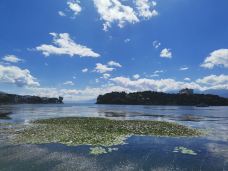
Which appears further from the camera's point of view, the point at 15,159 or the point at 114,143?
the point at 114,143

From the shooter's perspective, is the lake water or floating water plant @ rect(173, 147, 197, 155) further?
floating water plant @ rect(173, 147, 197, 155)

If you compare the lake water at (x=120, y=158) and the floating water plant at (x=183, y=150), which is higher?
the floating water plant at (x=183, y=150)

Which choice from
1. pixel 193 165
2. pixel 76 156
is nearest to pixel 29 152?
pixel 76 156

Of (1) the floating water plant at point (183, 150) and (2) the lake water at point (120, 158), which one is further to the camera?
(1) the floating water plant at point (183, 150)

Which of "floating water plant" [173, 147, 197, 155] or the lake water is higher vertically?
"floating water plant" [173, 147, 197, 155]

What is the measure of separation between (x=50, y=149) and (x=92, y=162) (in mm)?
7222

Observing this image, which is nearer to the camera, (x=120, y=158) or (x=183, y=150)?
(x=120, y=158)

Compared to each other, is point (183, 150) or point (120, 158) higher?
point (183, 150)

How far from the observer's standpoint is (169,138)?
36594mm

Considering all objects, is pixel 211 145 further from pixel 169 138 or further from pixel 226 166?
pixel 226 166

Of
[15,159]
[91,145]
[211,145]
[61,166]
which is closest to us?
[61,166]

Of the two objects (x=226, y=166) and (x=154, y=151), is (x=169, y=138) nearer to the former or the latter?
(x=154, y=151)

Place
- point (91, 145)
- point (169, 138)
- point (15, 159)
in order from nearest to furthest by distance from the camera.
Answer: point (15, 159) < point (91, 145) < point (169, 138)

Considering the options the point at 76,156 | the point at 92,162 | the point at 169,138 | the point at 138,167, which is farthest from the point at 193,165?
the point at 169,138
